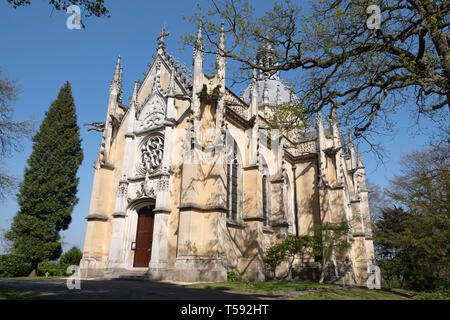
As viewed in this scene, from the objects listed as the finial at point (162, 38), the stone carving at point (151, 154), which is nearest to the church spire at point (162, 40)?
the finial at point (162, 38)

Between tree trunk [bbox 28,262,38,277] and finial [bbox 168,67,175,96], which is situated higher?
finial [bbox 168,67,175,96]

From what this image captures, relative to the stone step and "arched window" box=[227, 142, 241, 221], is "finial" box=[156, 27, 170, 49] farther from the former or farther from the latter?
the stone step

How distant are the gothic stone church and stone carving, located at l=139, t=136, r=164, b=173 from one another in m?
0.06

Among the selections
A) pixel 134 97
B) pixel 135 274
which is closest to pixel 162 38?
pixel 134 97

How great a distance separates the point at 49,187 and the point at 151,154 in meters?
10.3

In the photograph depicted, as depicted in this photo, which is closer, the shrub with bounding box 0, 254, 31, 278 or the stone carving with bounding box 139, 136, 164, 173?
the stone carving with bounding box 139, 136, 164, 173

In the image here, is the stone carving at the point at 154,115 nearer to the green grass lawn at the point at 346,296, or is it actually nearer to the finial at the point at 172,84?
the finial at the point at 172,84

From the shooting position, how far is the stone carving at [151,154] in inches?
696

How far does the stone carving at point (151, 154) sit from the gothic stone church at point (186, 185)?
0.06 metres

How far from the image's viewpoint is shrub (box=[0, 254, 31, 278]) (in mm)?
18828

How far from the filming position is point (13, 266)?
63.2ft

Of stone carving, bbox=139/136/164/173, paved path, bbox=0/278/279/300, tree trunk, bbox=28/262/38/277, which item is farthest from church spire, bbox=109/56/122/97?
paved path, bbox=0/278/279/300
